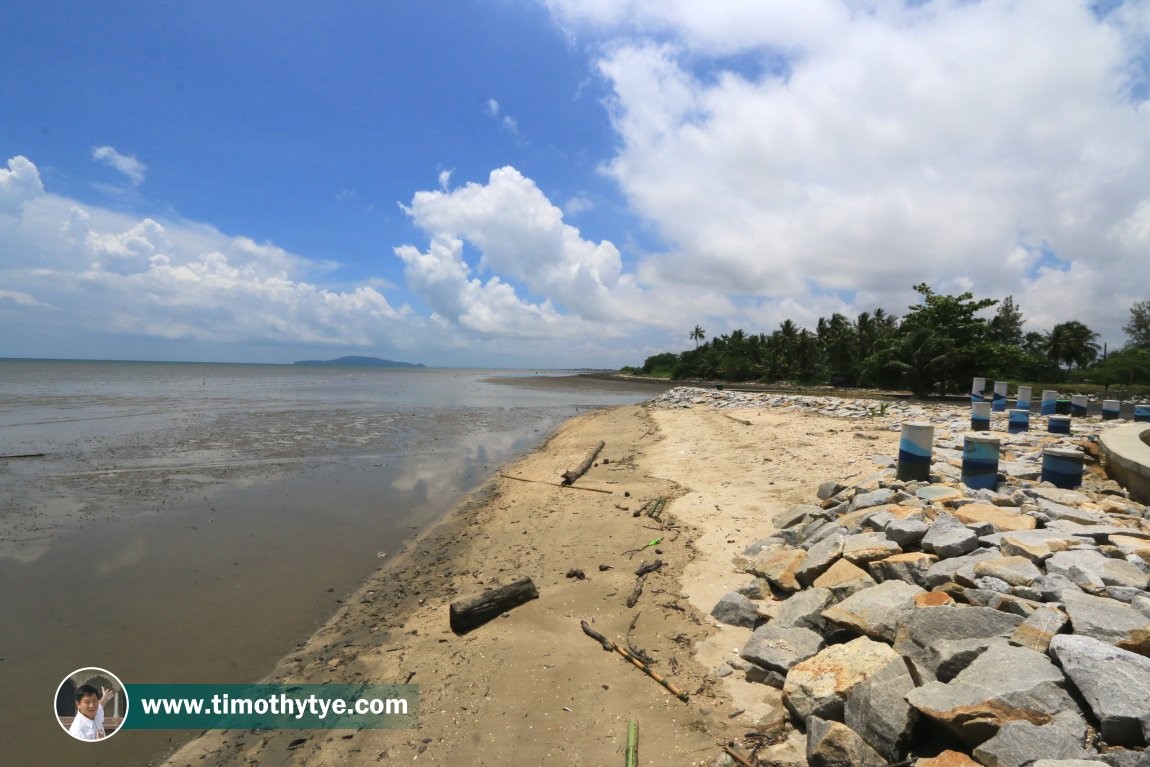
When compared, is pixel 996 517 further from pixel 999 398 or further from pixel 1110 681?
pixel 999 398

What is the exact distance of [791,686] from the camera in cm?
373

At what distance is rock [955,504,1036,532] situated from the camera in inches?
224

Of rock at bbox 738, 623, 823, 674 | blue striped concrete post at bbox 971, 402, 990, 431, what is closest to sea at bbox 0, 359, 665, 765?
rock at bbox 738, 623, 823, 674

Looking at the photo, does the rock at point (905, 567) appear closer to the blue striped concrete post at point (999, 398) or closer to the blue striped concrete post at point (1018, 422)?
the blue striped concrete post at point (1018, 422)

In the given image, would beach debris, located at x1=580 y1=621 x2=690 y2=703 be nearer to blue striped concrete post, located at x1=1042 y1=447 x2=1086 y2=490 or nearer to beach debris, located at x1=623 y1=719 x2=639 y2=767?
beach debris, located at x1=623 y1=719 x2=639 y2=767

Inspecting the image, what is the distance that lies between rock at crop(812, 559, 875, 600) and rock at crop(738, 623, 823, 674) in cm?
69

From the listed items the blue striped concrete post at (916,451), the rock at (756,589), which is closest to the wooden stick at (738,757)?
the rock at (756,589)

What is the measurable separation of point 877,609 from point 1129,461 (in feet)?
25.2

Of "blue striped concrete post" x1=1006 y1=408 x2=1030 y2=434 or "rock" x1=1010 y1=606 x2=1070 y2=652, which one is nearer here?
"rock" x1=1010 y1=606 x2=1070 y2=652

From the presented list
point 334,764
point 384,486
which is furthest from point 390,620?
point 384,486

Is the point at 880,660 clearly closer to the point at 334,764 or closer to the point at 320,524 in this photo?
the point at 334,764

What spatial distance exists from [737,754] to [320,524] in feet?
28.5

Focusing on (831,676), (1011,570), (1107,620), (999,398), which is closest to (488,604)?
(831,676)

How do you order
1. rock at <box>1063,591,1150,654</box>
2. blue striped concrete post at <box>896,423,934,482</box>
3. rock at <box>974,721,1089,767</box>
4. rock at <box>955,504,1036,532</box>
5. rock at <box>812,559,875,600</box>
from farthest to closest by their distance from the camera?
1. blue striped concrete post at <box>896,423,934,482</box>
2. rock at <box>955,504,1036,532</box>
3. rock at <box>812,559,875,600</box>
4. rock at <box>1063,591,1150,654</box>
5. rock at <box>974,721,1089,767</box>
